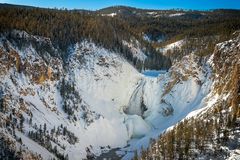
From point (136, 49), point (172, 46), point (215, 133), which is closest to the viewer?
point (215, 133)

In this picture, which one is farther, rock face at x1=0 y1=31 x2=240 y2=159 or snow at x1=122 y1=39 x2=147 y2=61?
snow at x1=122 y1=39 x2=147 y2=61

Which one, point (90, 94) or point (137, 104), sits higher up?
point (90, 94)

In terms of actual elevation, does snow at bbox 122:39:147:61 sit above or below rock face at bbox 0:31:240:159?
above

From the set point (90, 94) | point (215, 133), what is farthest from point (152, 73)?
point (215, 133)

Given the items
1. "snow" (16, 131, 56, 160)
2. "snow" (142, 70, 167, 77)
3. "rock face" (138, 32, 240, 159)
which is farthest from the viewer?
"snow" (142, 70, 167, 77)

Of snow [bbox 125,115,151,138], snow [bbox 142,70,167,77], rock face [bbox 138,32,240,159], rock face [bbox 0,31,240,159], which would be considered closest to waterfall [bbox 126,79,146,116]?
rock face [bbox 0,31,240,159]

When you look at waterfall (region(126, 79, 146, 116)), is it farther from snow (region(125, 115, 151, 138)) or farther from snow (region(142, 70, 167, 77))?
snow (region(142, 70, 167, 77))

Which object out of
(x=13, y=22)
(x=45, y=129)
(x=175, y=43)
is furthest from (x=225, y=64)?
(x=175, y=43)

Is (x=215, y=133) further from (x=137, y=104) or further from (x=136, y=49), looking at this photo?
(x=136, y=49)

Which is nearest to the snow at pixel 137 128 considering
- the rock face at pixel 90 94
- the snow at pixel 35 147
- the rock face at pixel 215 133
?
the rock face at pixel 90 94
